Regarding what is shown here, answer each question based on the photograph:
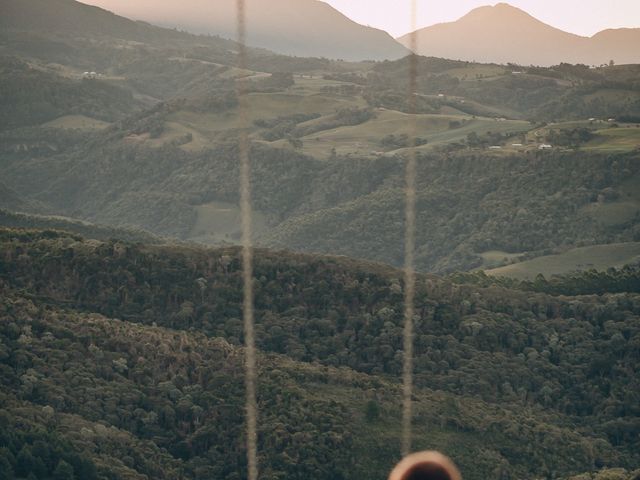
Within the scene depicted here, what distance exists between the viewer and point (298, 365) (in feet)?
227

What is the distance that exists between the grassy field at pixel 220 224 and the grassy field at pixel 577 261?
4983 centimetres

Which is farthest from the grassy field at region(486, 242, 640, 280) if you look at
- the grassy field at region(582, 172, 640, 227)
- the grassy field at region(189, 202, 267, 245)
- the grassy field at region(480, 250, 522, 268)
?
the grassy field at region(189, 202, 267, 245)

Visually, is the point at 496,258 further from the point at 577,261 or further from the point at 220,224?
the point at 220,224

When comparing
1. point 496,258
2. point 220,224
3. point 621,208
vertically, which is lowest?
point 220,224

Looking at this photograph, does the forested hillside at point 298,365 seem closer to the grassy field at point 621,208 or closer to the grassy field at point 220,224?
the grassy field at point 621,208

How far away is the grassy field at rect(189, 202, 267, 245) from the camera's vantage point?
174000 millimetres

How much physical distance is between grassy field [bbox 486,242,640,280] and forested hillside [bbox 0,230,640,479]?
37.1m

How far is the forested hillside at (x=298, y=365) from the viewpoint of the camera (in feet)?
196

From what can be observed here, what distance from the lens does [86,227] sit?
5536 inches

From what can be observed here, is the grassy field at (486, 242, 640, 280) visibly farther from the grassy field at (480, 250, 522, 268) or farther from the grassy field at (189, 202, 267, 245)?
the grassy field at (189, 202, 267, 245)

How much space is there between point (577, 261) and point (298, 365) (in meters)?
64.0

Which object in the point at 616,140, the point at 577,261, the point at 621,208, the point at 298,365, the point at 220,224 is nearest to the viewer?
the point at 298,365

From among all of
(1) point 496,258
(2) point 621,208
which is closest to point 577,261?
(1) point 496,258

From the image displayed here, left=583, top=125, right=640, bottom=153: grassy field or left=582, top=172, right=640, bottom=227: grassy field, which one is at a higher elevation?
left=583, top=125, right=640, bottom=153: grassy field
